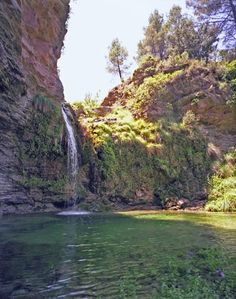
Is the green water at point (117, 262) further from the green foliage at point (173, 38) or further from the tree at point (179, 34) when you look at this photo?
the tree at point (179, 34)

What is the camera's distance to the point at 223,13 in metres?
30.9

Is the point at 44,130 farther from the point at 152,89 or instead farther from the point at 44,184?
the point at 152,89

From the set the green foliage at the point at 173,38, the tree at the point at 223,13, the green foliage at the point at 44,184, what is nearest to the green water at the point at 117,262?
the green foliage at the point at 44,184

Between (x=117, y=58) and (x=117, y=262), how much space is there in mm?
46411

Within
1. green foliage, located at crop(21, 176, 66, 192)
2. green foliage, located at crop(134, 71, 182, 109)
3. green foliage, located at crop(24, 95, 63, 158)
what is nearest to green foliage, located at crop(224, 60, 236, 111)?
green foliage, located at crop(134, 71, 182, 109)

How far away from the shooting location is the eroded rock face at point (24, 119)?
19.8 meters

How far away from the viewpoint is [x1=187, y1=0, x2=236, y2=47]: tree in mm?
29656

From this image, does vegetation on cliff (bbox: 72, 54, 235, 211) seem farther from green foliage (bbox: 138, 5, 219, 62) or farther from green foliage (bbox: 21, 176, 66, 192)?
green foliage (bbox: 138, 5, 219, 62)

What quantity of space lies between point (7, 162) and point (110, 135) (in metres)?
10.4

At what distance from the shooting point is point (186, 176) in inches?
1135

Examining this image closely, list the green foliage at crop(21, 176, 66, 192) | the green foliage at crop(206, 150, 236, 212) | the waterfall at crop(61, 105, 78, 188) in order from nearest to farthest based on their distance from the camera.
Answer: the green foliage at crop(21, 176, 66, 192) < the green foliage at crop(206, 150, 236, 212) < the waterfall at crop(61, 105, 78, 188)

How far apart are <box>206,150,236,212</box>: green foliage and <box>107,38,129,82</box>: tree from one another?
90.0ft

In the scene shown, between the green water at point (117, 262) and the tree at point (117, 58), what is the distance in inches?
1613

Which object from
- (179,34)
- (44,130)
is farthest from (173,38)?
(44,130)
